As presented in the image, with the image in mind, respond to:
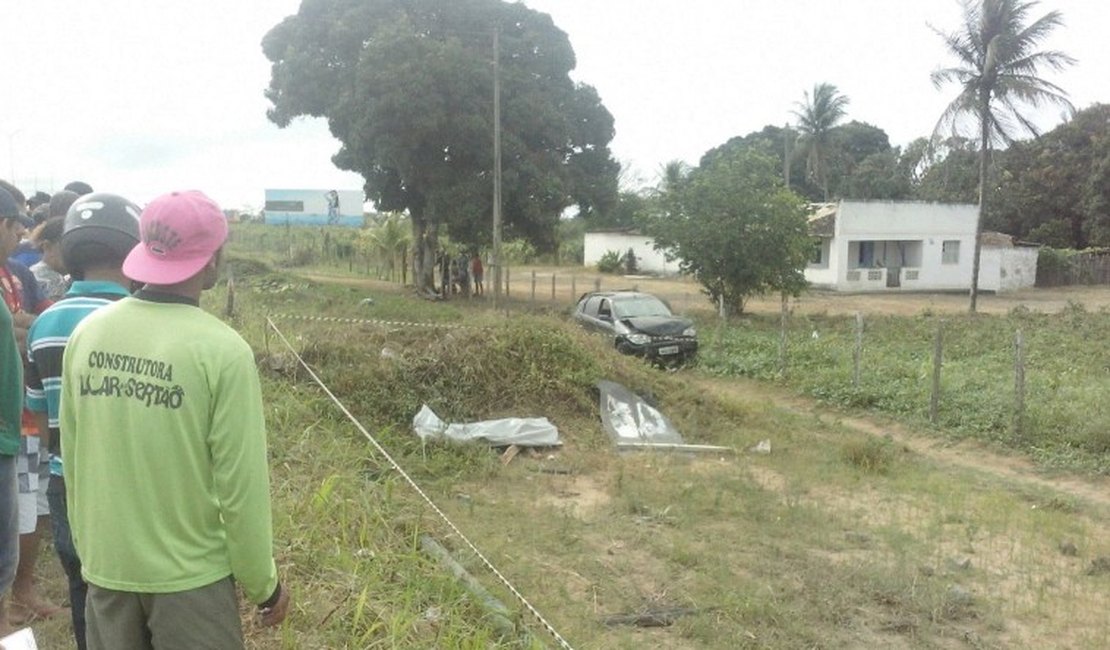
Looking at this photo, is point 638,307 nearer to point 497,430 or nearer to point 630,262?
point 497,430

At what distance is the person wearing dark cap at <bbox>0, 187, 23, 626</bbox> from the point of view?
3146mm

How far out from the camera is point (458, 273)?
27.8 m

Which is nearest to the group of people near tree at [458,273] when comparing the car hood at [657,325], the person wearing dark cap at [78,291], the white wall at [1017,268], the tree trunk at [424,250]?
the tree trunk at [424,250]

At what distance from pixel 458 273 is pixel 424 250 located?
4.07ft

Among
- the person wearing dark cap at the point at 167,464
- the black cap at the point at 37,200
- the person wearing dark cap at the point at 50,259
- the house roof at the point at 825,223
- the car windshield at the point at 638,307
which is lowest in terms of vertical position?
the car windshield at the point at 638,307

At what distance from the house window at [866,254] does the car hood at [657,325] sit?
21.0 meters


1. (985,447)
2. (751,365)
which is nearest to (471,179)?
(751,365)

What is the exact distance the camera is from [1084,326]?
2025cm

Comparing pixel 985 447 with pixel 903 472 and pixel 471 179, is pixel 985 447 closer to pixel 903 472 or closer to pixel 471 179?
pixel 903 472

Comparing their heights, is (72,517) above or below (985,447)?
above

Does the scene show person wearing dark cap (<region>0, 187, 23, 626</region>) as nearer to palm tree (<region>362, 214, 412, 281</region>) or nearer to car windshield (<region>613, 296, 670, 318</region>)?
car windshield (<region>613, 296, 670, 318</region>)

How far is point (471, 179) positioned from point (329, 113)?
4436mm

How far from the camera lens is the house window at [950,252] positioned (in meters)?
35.5

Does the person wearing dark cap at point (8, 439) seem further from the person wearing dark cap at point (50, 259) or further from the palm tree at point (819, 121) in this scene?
the palm tree at point (819, 121)
